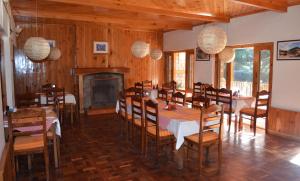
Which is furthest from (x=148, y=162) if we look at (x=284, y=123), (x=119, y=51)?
(x=119, y=51)

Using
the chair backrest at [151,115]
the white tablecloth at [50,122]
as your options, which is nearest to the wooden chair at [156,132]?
the chair backrest at [151,115]

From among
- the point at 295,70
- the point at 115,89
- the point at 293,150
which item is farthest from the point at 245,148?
the point at 115,89

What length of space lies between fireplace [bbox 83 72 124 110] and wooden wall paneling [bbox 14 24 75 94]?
0.58m

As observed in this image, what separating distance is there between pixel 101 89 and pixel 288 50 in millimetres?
5321

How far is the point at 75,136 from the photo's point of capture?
4945 millimetres

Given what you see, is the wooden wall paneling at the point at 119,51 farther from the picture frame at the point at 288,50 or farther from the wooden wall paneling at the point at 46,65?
the picture frame at the point at 288,50

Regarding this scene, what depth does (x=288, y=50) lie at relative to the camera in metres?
4.98

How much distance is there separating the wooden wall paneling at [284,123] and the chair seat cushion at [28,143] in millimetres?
4664

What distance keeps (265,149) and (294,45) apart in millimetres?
2271

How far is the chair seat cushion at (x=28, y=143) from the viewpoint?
3020 millimetres

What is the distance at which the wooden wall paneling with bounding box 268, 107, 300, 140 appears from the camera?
483 cm

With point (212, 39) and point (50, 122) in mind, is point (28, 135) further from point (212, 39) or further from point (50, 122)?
point (212, 39)

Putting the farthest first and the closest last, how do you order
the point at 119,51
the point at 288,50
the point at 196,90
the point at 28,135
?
the point at 119,51, the point at 196,90, the point at 288,50, the point at 28,135

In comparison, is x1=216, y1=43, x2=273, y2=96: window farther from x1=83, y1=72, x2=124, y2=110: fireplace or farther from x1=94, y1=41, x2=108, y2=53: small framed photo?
x1=94, y1=41, x2=108, y2=53: small framed photo
